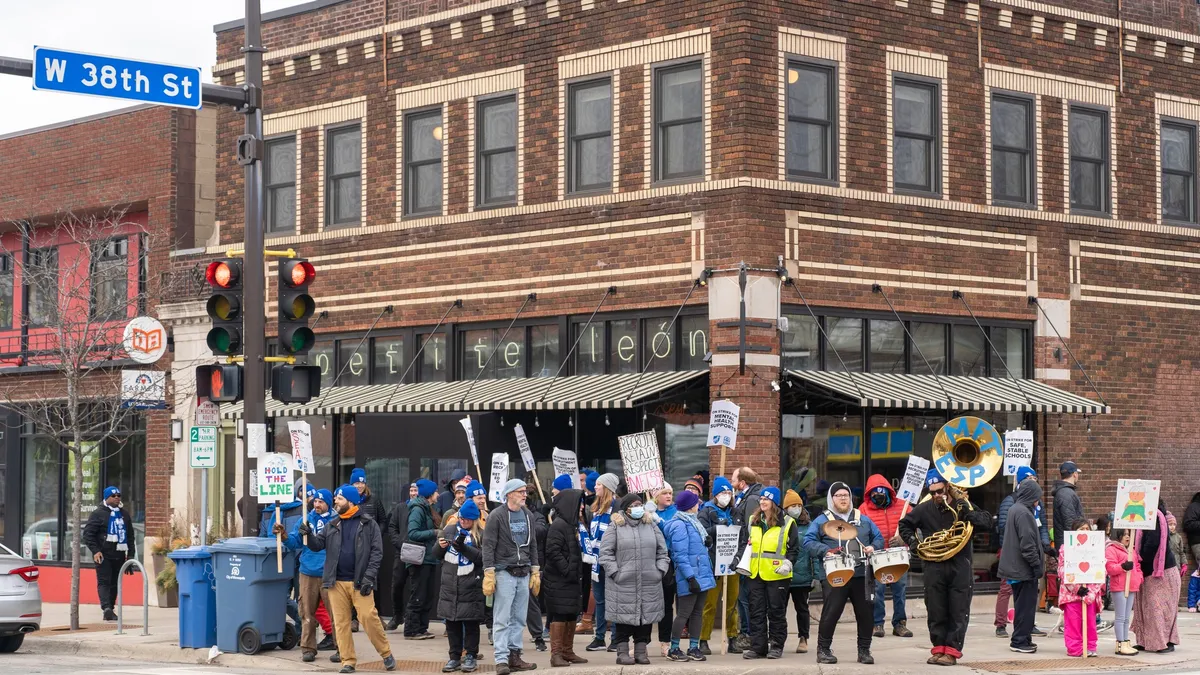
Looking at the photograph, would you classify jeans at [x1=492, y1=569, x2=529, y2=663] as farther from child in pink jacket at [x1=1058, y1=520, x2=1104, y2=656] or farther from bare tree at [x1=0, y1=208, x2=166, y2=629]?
bare tree at [x1=0, y1=208, x2=166, y2=629]

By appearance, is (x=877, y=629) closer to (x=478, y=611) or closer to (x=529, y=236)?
(x=478, y=611)

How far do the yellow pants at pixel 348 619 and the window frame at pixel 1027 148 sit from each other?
414 inches

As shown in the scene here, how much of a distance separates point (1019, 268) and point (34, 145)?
16.9m

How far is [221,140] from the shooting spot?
26328 mm

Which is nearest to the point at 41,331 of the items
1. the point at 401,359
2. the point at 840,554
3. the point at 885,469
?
the point at 401,359

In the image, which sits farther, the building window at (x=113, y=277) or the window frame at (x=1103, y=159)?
the building window at (x=113, y=277)

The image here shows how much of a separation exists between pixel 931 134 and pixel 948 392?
3407 mm

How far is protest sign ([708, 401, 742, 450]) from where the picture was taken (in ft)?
58.5

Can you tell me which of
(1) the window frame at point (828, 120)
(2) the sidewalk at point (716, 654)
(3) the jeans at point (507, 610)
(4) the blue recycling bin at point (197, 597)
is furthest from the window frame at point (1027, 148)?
(4) the blue recycling bin at point (197, 597)

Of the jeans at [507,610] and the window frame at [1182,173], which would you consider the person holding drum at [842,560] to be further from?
the window frame at [1182,173]

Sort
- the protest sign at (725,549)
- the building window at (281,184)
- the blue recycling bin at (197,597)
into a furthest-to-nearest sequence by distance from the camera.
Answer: the building window at (281,184) → the blue recycling bin at (197,597) → the protest sign at (725,549)

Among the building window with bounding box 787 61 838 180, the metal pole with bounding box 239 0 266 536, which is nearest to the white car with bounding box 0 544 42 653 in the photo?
the metal pole with bounding box 239 0 266 536

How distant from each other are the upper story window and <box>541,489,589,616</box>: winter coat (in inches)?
297

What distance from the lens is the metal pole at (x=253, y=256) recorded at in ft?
56.1
